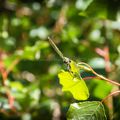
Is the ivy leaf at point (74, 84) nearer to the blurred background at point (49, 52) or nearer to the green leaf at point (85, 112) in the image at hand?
the green leaf at point (85, 112)

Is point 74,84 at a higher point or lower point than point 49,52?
higher

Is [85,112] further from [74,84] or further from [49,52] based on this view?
[49,52]

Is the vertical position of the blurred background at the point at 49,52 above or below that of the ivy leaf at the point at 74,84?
below

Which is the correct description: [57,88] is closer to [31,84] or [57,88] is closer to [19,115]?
[31,84]

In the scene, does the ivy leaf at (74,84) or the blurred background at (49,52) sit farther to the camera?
the blurred background at (49,52)

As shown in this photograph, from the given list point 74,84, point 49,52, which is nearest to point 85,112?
point 74,84

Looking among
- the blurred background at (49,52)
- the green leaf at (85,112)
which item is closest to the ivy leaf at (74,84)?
the green leaf at (85,112)

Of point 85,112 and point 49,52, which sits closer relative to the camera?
point 85,112
